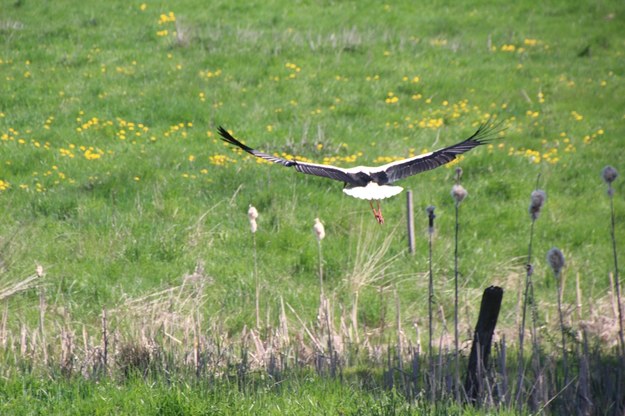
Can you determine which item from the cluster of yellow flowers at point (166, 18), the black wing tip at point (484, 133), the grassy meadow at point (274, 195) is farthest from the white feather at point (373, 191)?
the cluster of yellow flowers at point (166, 18)

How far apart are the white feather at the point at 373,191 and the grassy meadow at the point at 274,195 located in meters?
0.86

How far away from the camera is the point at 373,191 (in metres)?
5.14

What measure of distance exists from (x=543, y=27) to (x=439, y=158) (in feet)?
Result: 38.7

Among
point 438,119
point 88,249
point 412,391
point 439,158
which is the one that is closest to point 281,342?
point 412,391

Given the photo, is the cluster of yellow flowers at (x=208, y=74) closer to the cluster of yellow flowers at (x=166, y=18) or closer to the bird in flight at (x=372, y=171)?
the cluster of yellow flowers at (x=166, y=18)

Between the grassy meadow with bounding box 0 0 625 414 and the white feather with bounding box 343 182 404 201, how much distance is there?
860 millimetres

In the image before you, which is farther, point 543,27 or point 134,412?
point 543,27

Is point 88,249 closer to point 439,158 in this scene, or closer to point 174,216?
point 174,216

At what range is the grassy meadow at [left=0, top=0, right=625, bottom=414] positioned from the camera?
6.04 metres

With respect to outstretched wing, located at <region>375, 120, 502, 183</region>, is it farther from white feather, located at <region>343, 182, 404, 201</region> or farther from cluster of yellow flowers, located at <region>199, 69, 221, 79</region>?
cluster of yellow flowers, located at <region>199, 69, 221, 79</region>

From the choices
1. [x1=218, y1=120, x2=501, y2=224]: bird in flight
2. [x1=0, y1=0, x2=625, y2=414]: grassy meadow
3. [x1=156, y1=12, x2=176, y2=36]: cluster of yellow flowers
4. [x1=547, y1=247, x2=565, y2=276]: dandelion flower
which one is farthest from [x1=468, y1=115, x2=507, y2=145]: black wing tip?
[x1=156, y1=12, x2=176, y2=36]: cluster of yellow flowers

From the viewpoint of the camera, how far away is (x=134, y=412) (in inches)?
204

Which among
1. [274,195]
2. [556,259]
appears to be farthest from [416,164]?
[274,195]

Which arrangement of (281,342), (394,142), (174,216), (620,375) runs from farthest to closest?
(394,142) → (174,216) → (281,342) → (620,375)
